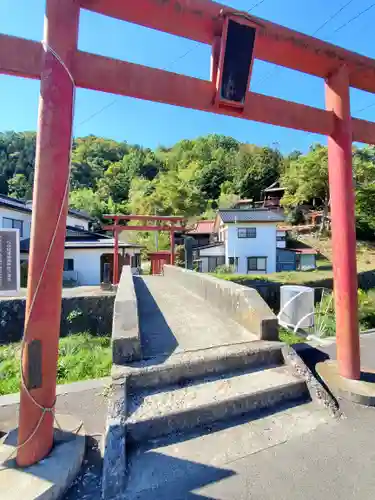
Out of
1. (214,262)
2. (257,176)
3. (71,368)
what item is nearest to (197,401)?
(71,368)

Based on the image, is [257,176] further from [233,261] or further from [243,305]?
[243,305]

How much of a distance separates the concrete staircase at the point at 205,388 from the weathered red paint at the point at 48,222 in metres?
0.76

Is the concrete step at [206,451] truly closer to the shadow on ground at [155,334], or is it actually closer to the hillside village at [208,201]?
the shadow on ground at [155,334]

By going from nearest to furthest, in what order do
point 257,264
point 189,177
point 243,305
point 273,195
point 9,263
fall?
point 9,263 → point 243,305 → point 257,264 → point 273,195 → point 189,177

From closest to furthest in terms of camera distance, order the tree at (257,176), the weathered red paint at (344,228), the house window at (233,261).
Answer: the weathered red paint at (344,228) → the house window at (233,261) → the tree at (257,176)

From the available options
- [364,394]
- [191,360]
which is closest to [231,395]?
[191,360]

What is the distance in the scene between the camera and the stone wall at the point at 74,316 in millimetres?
11523

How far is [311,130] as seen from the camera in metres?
3.48

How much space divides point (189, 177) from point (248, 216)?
106 ft

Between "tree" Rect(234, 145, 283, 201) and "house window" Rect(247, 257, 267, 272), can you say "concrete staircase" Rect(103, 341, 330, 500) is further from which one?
"tree" Rect(234, 145, 283, 201)

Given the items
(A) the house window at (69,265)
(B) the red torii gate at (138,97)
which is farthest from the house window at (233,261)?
(B) the red torii gate at (138,97)

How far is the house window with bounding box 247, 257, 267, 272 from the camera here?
2469 centimetres

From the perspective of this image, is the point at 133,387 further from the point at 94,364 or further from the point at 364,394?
the point at 94,364

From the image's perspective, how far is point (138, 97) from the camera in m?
2.68
